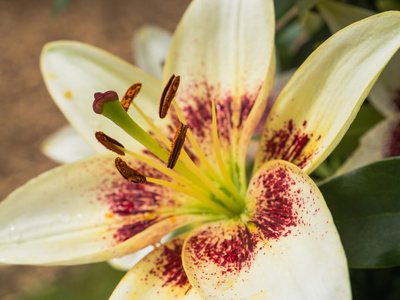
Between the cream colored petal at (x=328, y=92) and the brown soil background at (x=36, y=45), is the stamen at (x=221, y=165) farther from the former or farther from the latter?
the brown soil background at (x=36, y=45)

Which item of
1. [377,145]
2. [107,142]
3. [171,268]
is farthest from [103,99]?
[377,145]

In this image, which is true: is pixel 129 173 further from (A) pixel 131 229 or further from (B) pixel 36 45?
(B) pixel 36 45

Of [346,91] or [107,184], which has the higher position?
[346,91]

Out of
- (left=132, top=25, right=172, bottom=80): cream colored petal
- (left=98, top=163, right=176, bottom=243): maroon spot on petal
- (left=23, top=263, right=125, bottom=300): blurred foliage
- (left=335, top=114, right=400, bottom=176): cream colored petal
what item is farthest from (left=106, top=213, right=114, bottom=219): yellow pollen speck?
(left=23, top=263, right=125, bottom=300): blurred foliage

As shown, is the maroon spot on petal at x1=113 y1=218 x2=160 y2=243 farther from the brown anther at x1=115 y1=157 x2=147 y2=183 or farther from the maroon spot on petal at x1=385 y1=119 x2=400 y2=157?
the maroon spot on petal at x1=385 y1=119 x2=400 y2=157

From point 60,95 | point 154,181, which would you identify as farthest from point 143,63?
point 154,181

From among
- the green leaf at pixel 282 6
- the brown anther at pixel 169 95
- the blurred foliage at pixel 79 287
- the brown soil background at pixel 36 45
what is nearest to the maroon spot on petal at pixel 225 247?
the brown anther at pixel 169 95

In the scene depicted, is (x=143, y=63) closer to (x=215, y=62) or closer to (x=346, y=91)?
(x=215, y=62)
